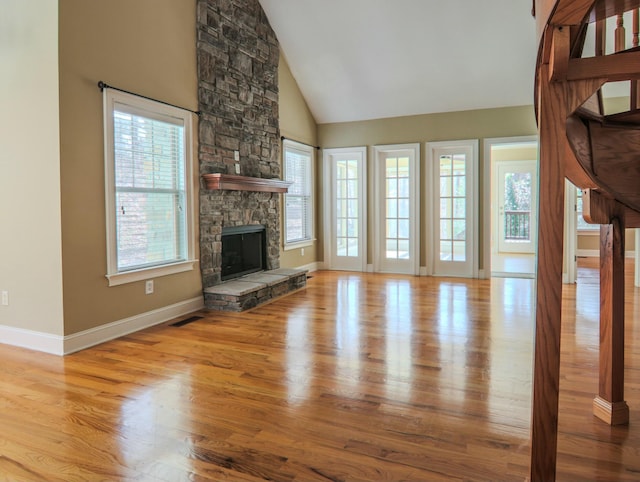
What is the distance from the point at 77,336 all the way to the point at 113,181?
130cm

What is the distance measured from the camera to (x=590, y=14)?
1.21 m

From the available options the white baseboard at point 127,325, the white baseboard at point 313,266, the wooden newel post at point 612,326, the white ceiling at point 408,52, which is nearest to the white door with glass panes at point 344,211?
the white baseboard at point 313,266

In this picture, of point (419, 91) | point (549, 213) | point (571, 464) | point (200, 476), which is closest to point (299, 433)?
point (200, 476)

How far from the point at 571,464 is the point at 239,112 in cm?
481

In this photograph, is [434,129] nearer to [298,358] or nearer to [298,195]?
[298,195]

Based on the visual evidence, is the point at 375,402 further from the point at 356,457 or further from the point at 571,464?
the point at 571,464

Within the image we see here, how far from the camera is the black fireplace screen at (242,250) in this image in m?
5.41

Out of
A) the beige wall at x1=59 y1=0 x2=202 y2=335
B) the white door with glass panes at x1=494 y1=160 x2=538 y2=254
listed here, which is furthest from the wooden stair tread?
the white door with glass panes at x1=494 y1=160 x2=538 y2=254

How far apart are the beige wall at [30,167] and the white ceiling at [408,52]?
3.25 m

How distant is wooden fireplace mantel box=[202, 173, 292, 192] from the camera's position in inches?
191

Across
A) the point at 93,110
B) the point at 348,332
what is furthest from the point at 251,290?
the point at 93,110

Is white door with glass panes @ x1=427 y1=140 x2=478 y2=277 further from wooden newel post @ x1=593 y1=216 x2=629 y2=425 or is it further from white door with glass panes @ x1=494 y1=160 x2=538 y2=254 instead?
wooden newel post @ x1=593 y1=216 x2=629 y2=425

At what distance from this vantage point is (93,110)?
12.0 ft

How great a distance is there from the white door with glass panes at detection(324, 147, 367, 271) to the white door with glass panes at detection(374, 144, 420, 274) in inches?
11.9
